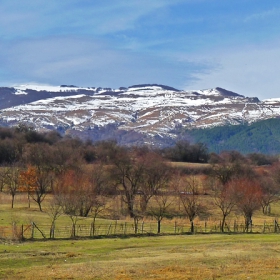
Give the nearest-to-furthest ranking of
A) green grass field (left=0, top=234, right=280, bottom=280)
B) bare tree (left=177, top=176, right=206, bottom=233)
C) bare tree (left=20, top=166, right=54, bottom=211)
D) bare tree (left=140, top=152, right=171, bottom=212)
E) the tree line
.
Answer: green grass field (left=0, top=234, right=280, bottom=280) → bare tree (left=177, top=176, right=206, bottom=233) → the tree line → bare tree (left=20, top=166, right=54, bottom=211) → bare tree (left=140, top=152, right=171, bottom=212)

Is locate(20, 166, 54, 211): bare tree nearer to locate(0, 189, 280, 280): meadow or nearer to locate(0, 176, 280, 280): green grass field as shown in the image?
locate(0, 189, 280, 280): meadow

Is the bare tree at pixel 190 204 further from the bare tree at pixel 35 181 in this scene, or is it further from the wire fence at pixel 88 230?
the bare tree at pixel 35 181

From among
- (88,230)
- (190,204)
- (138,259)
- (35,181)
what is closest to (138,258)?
(138,259)

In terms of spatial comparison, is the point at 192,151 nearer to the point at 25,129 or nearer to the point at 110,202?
the point at 25,129

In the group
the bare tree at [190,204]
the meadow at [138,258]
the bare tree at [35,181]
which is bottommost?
the meadow at [138,258]

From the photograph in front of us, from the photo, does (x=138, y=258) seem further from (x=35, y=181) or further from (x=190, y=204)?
(x=35, y=181)

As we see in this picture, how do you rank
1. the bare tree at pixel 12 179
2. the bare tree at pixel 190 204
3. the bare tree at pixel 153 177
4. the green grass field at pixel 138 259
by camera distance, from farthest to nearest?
the bare tree at pixel 153 177 < the bare tree at pixel 12 179 < the bare tree at pixel 190 204 < the green grass field at pixel 138 259

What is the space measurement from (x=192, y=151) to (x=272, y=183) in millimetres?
65591

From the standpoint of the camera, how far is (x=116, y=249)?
46.5 metres

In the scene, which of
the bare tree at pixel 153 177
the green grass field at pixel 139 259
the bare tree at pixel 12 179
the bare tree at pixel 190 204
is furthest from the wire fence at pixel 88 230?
the bare tree at pixel 12 179

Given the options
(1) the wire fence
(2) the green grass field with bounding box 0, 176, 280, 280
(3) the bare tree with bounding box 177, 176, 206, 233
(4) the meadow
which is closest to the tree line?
(3) the bare tree with bounding box 177, 176, 206, 233

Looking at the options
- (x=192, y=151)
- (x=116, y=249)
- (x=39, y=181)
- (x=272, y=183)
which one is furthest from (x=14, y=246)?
(x=192, y=151)

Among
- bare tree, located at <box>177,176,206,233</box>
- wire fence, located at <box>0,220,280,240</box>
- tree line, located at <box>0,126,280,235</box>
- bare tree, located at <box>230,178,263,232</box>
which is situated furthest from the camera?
tree line, located at <box>0,126,280,235</box>

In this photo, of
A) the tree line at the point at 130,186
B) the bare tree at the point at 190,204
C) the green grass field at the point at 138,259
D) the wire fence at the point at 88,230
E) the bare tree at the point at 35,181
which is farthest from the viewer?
the bare tree at the point at 35,181
